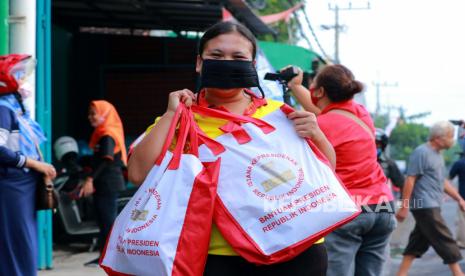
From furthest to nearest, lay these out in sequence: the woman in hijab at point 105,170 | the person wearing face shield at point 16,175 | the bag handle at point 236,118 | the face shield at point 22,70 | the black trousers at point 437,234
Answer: the woman in hijab at point 105,170 < the black trousers at point 437,234 < the face shield at point 22,70 < the person wearing face shield at point 16,175 < the bag handle at point 236,118

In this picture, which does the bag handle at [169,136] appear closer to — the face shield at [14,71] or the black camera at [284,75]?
the black camera at [284,75]

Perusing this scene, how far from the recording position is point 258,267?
9.16ft

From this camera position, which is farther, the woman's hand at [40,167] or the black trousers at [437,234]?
the black trousers at [437,234]

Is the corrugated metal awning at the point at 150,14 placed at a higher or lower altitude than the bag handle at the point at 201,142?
higher

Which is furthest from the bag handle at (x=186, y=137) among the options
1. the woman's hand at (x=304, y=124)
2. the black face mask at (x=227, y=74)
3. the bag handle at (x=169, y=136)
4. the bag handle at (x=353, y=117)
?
the bag handle at (x=353, y=117)

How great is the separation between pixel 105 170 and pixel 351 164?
444cm

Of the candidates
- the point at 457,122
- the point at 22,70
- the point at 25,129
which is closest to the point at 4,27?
the point at 22,70

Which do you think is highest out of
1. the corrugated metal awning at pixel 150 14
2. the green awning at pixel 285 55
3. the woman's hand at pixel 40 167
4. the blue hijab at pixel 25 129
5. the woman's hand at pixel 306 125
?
the corrugated metal awning at pixel 150 14

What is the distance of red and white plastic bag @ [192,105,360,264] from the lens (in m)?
2.71

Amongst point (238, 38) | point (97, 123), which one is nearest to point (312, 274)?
point (238, 38)

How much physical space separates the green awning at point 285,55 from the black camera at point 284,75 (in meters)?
8.17

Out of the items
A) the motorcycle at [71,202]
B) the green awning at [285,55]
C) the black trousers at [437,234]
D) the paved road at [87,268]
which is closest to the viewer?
the black trousers at [437,234]

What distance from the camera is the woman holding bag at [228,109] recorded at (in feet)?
9.14

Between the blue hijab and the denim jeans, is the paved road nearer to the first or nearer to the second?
the denim jeans
